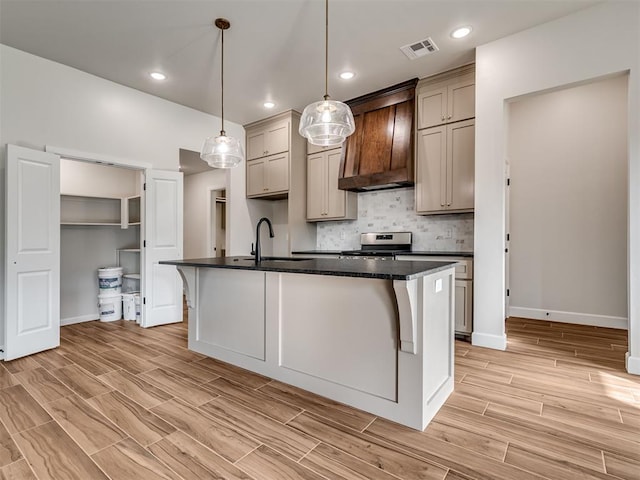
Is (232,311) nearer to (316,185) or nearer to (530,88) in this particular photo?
(316,185)

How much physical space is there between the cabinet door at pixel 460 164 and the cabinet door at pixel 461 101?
87 mm

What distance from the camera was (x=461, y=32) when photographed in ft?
9.93

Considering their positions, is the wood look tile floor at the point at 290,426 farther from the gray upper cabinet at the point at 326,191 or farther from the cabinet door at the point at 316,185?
the cabinet door at the point at 316,185

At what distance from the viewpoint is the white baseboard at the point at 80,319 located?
14.1ft

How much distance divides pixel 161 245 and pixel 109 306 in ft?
3.85

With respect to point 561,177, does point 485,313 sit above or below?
below

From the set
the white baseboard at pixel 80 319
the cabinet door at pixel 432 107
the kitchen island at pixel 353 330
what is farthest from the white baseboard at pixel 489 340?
the white baseboard at pixel 80 319

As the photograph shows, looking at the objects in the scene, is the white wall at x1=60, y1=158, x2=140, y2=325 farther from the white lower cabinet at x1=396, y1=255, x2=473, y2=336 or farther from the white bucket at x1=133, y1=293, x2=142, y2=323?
the white lower cabinet at x1=396, y1=255, x2=473, y2=336

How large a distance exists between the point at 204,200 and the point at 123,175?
215 centimetres

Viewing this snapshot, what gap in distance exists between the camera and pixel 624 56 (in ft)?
8.61

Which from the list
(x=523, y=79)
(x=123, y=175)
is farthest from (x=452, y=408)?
(x=123, y=175)

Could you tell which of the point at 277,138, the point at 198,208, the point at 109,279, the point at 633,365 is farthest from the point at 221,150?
the point at 198,208

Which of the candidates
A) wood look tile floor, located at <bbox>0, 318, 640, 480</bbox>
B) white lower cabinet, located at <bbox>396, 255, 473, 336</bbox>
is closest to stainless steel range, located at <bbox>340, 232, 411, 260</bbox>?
white lower cabinet, located at <bbox>396, 255, 473, 336</bbox>

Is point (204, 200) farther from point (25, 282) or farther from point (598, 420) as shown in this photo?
point (598, 420)
